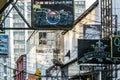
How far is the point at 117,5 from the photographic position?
36.9m

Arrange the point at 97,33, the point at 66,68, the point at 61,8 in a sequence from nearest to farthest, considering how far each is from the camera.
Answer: the point at 61,8
the point at 97,33
the point at 66,68

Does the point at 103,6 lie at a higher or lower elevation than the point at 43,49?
higher

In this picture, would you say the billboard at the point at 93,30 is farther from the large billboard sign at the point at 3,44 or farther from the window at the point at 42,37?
the window at the point at 42,37

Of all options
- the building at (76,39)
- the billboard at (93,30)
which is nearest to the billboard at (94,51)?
the billboard at (93,30)

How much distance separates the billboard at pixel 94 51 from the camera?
31203 millimetres

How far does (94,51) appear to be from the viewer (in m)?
31.6

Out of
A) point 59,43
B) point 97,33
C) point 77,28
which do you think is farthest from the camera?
point 59,43

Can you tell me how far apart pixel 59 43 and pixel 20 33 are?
7875 cm

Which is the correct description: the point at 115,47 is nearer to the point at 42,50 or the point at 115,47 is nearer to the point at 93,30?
the point at 93,30

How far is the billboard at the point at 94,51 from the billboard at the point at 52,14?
21.1ft

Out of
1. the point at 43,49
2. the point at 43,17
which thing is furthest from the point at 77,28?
the point at 43,49

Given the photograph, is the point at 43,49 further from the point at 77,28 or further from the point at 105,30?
the point at 105,30

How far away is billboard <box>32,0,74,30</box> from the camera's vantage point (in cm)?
2431

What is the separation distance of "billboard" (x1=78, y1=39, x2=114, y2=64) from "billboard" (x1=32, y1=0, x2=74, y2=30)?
6.44 meters
